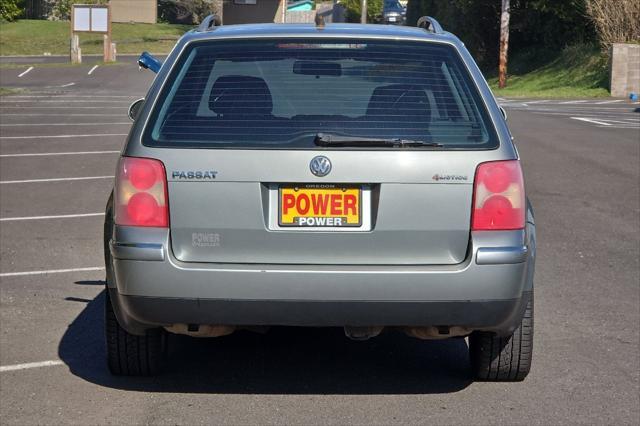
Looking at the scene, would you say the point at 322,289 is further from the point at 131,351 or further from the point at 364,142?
the point at 131,351

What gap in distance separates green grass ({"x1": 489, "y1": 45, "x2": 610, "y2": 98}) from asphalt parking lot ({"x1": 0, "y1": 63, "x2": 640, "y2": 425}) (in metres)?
26.4

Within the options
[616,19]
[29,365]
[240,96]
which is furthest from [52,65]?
[240,96]

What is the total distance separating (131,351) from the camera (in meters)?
5.52

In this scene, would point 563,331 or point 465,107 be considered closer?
point 465,107

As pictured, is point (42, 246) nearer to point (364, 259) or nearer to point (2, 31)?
point (364, 259)

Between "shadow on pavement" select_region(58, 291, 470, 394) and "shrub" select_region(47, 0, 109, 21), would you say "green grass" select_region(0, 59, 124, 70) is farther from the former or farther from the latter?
"shadow on pavement" select_region(58, 291, 470, 394)

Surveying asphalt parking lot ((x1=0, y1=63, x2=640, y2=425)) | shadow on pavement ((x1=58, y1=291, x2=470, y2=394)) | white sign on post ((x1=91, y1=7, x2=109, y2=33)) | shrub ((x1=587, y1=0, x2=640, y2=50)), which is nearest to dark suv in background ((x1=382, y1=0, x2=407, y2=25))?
white sign on post ((x1=91, y1=7, x2=109, y2=33))

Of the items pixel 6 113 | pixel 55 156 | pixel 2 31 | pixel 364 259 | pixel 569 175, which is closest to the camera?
pixel 364 259

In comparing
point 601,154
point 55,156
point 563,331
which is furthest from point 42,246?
point 601,154

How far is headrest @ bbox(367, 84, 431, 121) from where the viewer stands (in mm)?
4922

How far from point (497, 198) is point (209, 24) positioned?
5.97 feet

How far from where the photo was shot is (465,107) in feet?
16.6

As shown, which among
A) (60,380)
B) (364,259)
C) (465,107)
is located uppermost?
(465,107)

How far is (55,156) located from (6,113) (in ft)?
29.5
